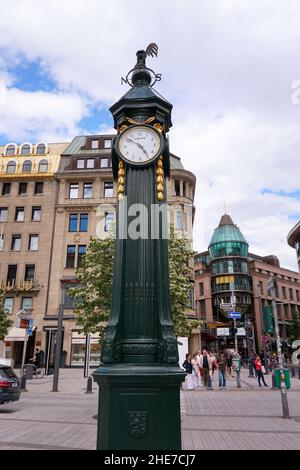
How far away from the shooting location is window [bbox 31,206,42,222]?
39844 mm

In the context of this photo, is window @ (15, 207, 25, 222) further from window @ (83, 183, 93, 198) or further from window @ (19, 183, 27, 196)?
window @ (83, 183, 93, 198)

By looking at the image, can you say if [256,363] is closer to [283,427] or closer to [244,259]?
[283,427]

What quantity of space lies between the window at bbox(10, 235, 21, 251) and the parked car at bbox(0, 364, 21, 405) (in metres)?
27.2

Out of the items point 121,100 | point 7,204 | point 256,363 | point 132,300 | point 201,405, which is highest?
point 7,204

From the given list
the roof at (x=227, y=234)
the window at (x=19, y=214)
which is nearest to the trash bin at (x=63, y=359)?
the window at (x=19, y=214)

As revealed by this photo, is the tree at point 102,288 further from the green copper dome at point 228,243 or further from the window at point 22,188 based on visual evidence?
the green copper dome at point 228,243

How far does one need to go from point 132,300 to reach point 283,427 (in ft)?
22.9

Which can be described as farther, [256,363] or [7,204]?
[7,204]

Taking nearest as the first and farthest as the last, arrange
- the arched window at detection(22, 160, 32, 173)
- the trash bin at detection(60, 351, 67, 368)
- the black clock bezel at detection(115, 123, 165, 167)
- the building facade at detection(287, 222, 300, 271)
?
the black clock bezel at detection(115, 123, 165, 167)
the trash bin at detection(60, 351, 67, 368)
the arched window at detection(22, 160, 32, 173)
the building facade at detection(287, 222, 300, 271)

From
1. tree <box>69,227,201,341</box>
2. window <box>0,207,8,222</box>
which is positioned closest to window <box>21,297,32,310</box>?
window <box>0,207,8,222</box>

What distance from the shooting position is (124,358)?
556 cm

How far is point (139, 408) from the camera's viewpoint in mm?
4973
